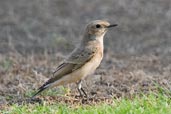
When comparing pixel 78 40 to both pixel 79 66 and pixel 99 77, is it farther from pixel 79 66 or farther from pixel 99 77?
pixel 79 66

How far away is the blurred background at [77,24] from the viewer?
16.7m

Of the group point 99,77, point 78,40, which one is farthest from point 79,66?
point 78,40

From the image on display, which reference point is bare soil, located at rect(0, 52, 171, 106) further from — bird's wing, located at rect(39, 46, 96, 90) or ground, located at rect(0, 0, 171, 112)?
bird's wing, located at rect(39, 46, 96, 90)

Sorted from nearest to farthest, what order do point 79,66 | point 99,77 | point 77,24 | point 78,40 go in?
point 79,66 → point 99,77 → point 78,40 → point 77,24

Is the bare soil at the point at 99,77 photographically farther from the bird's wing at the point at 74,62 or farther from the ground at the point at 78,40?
the bird's wing at the point at 74,62

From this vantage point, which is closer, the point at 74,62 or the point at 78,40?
the point at 74,62

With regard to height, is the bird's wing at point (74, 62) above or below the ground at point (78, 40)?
above

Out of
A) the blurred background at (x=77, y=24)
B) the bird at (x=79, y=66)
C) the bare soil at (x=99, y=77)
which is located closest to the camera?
the bird at (x=79, y=66)

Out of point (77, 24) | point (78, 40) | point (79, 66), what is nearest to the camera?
point (79, 66)

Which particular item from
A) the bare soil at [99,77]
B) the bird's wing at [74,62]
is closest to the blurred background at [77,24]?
the bare soil at [99,77]

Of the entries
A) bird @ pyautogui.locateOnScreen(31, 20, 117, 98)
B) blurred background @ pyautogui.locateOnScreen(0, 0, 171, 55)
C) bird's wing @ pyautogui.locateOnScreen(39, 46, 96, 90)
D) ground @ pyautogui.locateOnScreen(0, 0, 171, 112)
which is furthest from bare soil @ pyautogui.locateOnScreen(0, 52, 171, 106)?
blurred background @ pyautogui.locateOnScreen(0, 0, 171, 55)

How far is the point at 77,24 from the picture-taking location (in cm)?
1895

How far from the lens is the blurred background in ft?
54.8

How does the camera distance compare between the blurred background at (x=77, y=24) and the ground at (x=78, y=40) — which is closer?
the ground at (x=78, y=40)
